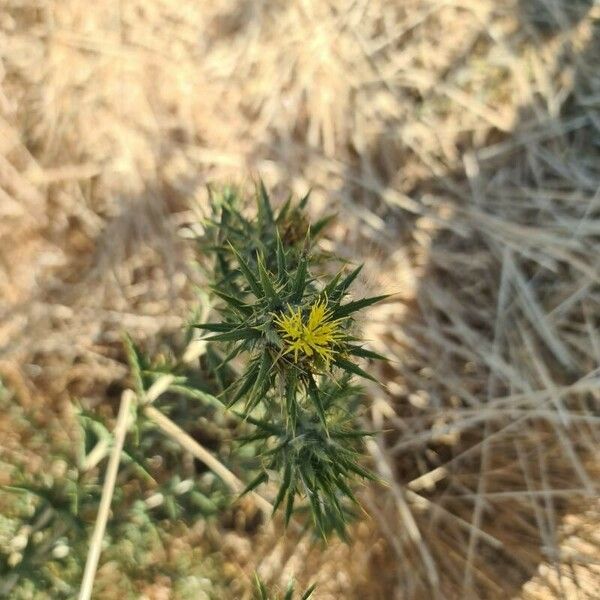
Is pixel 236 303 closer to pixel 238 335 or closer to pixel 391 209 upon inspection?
pixel 238 335

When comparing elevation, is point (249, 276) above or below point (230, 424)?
above

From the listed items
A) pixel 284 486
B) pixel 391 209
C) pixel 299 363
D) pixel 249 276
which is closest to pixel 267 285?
pixel 249 276

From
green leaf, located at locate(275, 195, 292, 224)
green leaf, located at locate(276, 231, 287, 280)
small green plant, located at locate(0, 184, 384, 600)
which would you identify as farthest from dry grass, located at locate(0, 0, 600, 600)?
green leaf, located at locate(276, 231, 287, 280)

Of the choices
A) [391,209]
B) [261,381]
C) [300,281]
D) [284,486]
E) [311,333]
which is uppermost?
[391,209]

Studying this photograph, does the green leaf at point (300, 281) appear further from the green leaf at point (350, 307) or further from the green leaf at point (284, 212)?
the green leaf at point (284, 212)

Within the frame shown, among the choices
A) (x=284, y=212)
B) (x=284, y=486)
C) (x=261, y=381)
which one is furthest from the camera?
(x=284, y=212)

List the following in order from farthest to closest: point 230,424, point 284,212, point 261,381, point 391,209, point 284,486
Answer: point 391,209 → point 230,424 → point 284,212 → point 284,486 → point 261,381

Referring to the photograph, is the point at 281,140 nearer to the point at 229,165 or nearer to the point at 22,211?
the point at 229,165
